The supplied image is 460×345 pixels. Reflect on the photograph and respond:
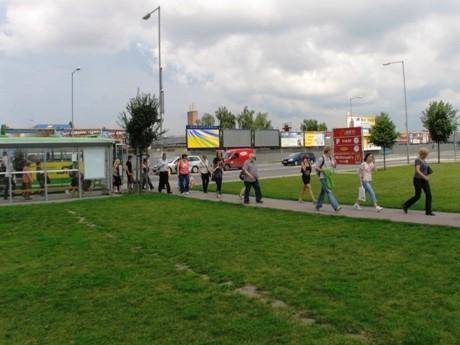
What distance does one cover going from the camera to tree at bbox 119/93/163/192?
21270 mm

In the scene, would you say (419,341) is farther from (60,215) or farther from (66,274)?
(60,215)

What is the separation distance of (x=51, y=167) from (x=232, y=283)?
14838 mm

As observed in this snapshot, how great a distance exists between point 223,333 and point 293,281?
179 cm

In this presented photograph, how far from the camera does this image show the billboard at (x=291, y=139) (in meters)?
72.7

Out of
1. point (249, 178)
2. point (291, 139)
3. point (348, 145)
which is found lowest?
point (249, 178)

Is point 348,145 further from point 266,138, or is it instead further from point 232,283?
point 266,138

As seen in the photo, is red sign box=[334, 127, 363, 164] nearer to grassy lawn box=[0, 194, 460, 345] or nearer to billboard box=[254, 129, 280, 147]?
grassy lawn box=[0, 194, 460, 345]

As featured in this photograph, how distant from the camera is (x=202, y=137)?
61094mm

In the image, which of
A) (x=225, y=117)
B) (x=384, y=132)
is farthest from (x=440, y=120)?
(x=225, y=117)

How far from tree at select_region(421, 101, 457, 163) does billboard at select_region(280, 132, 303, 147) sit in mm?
32568

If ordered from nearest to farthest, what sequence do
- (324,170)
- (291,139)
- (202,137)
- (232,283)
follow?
(232,283) → (324,170) → (202,137) → (291,139)

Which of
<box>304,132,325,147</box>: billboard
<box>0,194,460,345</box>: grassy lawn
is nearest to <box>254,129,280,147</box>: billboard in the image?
<box>304,132,325,147</box>: billboard

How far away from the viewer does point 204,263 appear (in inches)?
276

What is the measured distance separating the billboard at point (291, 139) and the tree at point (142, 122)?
5204 cm
